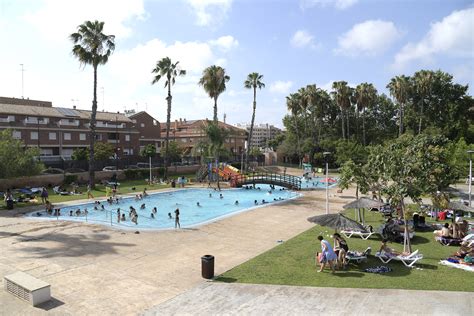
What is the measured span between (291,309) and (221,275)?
3.63m

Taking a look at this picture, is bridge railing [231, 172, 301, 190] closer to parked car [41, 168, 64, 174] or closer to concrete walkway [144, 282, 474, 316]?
parked car [41, 168, 64, 174]

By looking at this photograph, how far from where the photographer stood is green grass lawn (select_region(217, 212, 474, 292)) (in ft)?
38.3

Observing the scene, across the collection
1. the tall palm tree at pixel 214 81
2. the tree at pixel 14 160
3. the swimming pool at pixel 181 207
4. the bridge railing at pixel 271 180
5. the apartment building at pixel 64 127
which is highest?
the tall palm tree at pixel 214 81

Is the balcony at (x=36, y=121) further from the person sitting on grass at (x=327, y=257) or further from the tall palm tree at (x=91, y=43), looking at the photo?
the person sitting on grass at (x=327, y=257)

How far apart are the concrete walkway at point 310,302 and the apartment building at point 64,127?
5016 cm

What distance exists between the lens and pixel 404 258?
13.5 meters

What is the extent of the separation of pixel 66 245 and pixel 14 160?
16818mm

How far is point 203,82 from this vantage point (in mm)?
51406

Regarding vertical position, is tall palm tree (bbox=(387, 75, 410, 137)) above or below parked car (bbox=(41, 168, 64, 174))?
above

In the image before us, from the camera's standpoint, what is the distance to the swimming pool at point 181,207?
969 inches

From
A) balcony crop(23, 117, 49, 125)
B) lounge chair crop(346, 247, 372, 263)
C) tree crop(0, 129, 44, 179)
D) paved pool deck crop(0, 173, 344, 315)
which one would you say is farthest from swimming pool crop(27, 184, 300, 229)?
balcony crop(23, 117, 49, 125)

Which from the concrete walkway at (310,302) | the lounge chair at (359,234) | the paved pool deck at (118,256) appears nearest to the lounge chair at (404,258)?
the concrete walkway at (310,302)

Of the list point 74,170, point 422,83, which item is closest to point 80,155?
point 74,170

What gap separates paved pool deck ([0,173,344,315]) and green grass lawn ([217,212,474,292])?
1050mm
